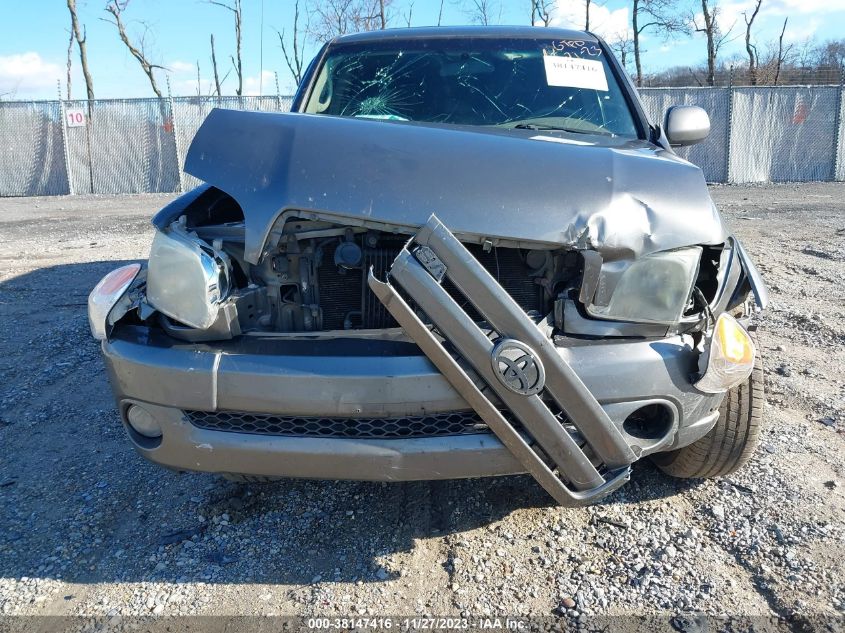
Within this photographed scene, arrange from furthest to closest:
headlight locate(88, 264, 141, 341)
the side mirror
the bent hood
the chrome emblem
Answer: the side mirror → headlight locate(88, 264, 141, 341) → the bent hood → the chrome emblem

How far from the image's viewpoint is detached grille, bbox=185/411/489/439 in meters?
2.13

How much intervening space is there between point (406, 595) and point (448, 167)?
152 cm

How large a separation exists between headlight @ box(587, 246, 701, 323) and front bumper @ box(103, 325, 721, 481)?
9cm

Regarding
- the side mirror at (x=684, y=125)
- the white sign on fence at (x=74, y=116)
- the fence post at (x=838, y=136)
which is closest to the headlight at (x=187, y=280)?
the side mirror at (x=684, y=125)

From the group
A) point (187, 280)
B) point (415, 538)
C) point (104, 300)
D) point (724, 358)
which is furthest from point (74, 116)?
point (724, 358)

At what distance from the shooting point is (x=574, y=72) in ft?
11.8

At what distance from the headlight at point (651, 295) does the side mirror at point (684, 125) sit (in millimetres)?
1501

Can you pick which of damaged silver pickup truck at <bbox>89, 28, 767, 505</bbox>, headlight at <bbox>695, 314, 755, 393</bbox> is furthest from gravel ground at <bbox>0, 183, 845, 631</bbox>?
headlight at <bbox>695, 314, 755, 393</bbox>

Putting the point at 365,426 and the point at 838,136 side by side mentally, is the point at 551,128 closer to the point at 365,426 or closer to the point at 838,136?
the point at 365,426

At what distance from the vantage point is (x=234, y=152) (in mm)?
2371

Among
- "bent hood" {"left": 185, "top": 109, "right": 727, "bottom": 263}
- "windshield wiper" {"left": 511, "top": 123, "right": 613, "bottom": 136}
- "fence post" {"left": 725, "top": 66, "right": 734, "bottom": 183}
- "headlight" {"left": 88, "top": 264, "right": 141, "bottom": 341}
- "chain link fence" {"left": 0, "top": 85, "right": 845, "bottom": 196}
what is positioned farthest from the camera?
"chain link fence" {"left": 0, "top": 85, "right": 845, "bottom": 196}

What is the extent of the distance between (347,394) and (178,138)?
56.0 feet

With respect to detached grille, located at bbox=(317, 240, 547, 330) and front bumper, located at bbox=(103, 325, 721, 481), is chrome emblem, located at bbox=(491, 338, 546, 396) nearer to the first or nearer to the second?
front bumper, located at bbox=(103, 325, 721, 481)

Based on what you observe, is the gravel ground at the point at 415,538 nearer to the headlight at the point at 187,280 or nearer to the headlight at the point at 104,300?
the headlight at the point at 104,300
